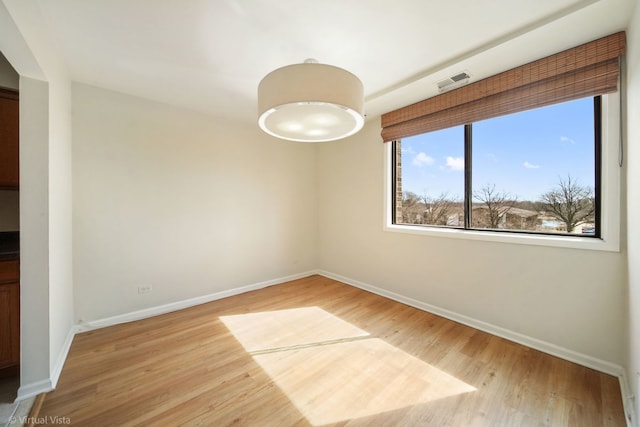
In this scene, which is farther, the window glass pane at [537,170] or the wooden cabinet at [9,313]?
the window glass pane at [537,170]

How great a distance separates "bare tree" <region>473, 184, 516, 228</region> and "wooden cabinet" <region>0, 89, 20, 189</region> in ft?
13.5

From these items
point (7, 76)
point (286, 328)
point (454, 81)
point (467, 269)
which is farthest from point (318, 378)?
point (7, 76)

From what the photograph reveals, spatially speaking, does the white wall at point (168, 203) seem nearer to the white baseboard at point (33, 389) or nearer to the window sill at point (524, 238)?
the white baseboard at point (33, 389)

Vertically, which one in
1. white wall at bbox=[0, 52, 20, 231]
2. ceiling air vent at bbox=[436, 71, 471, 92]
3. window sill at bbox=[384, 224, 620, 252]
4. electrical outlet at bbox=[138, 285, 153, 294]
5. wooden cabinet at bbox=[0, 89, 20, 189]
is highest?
ceiling air vent at bbox=[436, 71, 471, 92]

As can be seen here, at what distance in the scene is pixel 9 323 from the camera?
1.65 metres

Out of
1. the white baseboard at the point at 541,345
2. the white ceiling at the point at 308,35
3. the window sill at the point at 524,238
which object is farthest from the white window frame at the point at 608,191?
the white baseboard at the point at 541,345

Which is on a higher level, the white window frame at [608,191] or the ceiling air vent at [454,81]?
the ceiling air vent at [454,81]

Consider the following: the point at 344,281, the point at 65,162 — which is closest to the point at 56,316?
the point at 65,162

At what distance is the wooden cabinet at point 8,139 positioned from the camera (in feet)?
5.87

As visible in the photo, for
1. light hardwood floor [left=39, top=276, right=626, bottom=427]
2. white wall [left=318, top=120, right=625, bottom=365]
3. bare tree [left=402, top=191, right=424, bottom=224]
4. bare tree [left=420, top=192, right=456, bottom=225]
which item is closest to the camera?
light hardwood floor [left=39, top=276, right=626, bottom=427]

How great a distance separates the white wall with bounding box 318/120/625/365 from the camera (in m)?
1.81

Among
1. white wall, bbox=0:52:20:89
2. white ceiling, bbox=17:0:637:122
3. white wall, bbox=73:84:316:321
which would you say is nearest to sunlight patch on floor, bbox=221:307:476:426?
white wall, bbox=73:84:316:321

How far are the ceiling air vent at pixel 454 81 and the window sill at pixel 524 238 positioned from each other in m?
1.49

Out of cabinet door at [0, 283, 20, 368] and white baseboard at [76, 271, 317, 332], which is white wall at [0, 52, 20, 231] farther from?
white baseboard at [76, 271, 317, 332]
